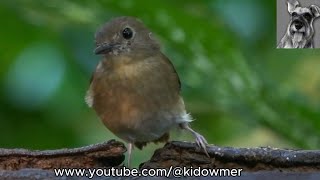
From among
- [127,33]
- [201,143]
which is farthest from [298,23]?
[201,143]

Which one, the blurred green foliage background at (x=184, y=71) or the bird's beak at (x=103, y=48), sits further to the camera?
the bird's beak at (x=103, y=48)

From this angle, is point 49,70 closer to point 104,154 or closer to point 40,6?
point 40,6

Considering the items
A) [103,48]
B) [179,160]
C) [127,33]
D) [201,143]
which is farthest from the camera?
[127,33]

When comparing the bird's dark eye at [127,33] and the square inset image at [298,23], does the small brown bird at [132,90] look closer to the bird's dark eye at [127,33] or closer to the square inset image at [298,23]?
the bird's dark eye at [127,33]

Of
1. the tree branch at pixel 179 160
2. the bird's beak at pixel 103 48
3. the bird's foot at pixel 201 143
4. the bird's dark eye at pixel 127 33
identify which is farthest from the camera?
the bird's dark eye at pixel 127 33

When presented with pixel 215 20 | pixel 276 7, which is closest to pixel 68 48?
pixel 215 20

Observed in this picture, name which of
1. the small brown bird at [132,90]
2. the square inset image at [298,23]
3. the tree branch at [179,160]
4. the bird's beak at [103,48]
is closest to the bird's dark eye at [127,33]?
the small brown bird at [132,90]

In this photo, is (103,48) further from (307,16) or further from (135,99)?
(307,16)
